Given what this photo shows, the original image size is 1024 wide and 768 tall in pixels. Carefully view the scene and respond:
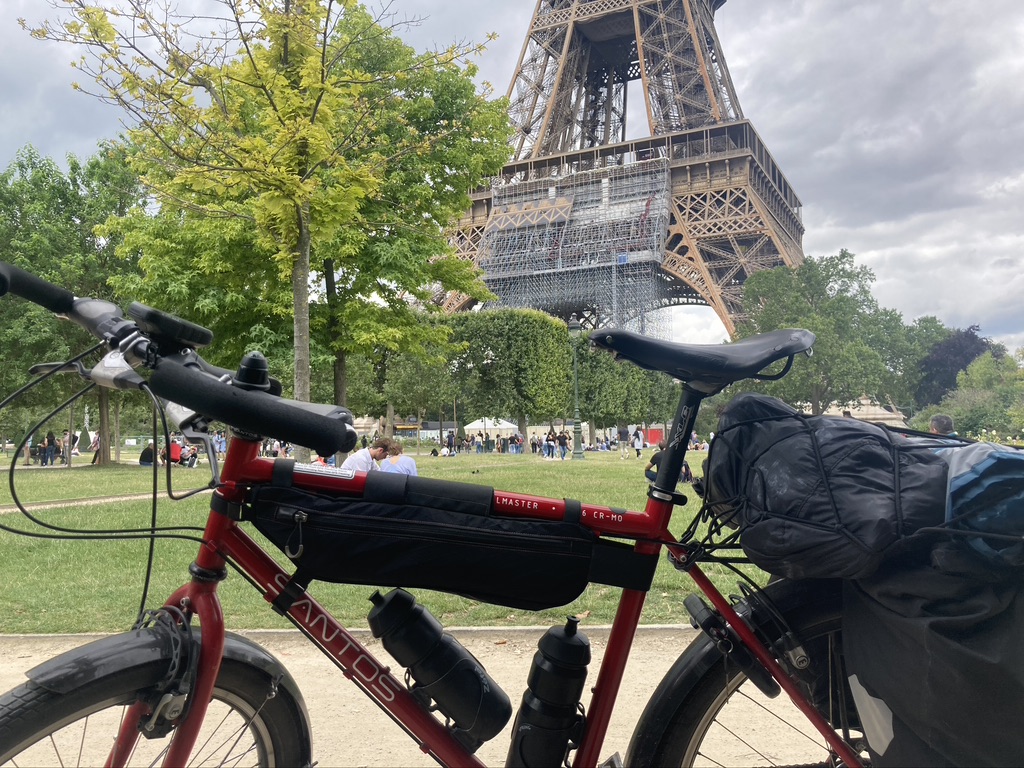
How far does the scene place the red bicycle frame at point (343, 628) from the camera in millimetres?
1512

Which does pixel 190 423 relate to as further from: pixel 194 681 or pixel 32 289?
pixel 194 681

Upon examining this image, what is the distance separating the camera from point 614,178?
4459 cm

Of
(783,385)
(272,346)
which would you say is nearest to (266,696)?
(272,346)

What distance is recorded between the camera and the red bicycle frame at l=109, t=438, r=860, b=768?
1.51 m

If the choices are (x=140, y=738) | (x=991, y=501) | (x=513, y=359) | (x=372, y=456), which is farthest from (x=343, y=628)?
(x=513, y=359)

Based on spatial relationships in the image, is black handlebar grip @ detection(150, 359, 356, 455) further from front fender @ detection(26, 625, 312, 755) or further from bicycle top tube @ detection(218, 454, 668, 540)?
front fender @ detection(26, 625, 312, 755)

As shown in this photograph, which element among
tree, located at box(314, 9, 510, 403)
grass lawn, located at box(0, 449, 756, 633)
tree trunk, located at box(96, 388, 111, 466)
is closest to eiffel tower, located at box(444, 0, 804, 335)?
tree trunk, located at box(96, 388, 111, 466)

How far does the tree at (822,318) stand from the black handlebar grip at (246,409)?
3184 centimetres

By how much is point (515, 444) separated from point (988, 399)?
82.4 ft

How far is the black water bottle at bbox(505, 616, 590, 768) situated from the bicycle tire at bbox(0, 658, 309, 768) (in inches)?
21.0

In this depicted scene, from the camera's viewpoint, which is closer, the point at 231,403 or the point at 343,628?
the point at 231,403

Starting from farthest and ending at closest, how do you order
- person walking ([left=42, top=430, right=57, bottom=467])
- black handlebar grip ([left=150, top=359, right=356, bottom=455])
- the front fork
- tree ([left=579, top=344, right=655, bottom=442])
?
1. tree ([left=579, top=344, right=655, bottom=442])
2. person walking ([left=42, top=430, right=57, bottom=467])
3. the front fork
4. black handlebar grip ([left=150, top=359, right=356, bottom=455])

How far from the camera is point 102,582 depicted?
6.03 m

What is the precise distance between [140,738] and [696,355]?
145cm
